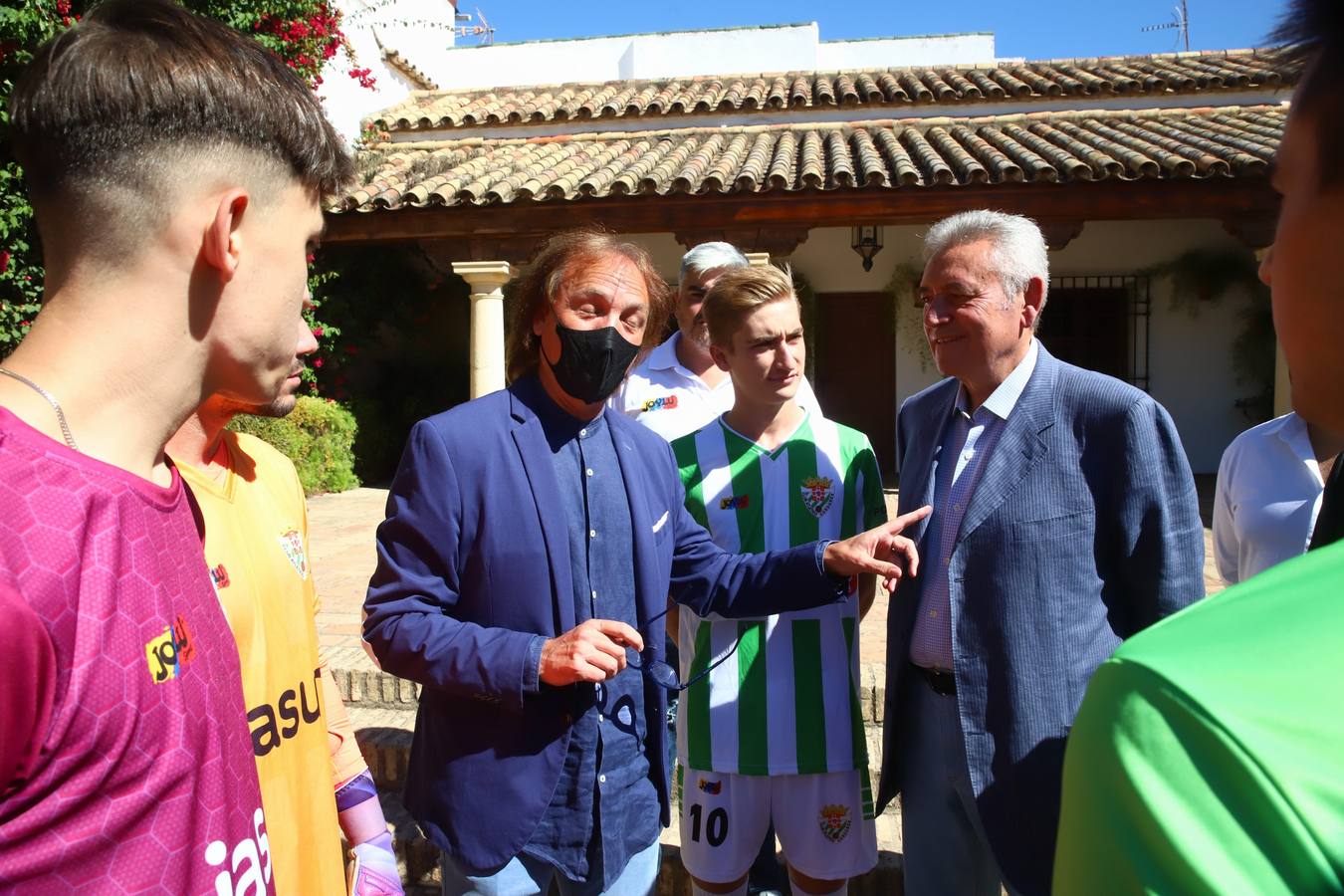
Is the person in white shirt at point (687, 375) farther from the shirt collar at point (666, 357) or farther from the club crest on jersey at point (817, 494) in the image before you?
the club crest on jersey at point (817, 494)

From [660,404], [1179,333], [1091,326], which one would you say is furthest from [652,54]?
[660,404]

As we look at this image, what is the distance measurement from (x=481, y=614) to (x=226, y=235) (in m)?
1.12

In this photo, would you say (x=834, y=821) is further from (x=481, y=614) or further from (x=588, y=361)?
(x=588, y=361)

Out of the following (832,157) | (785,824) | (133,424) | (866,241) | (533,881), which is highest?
(832,157)

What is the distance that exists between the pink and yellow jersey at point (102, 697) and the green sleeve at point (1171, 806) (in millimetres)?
772

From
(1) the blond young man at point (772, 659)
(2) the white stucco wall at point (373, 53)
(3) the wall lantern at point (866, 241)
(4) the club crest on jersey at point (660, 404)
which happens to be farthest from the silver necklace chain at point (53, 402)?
(3) the wall lantern at point (866, 241)

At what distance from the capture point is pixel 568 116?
39.9 ft

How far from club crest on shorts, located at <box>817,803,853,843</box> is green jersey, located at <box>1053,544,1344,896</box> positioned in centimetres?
207

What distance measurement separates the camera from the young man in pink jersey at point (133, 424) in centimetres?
76

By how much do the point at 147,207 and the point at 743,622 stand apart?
1.92 metres

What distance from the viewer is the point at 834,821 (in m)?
2.44

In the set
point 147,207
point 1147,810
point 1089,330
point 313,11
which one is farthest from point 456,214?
point 1147,810

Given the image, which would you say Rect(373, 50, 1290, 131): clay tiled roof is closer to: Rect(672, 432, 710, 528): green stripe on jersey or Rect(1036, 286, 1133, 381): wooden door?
Rect(1036, 286, 1133, 381): wooden door

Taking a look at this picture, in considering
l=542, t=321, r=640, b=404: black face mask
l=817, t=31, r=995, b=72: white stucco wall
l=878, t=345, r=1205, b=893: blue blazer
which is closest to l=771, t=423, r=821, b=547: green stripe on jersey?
l=878, t=345, r=1205, b=893: blue blazer
